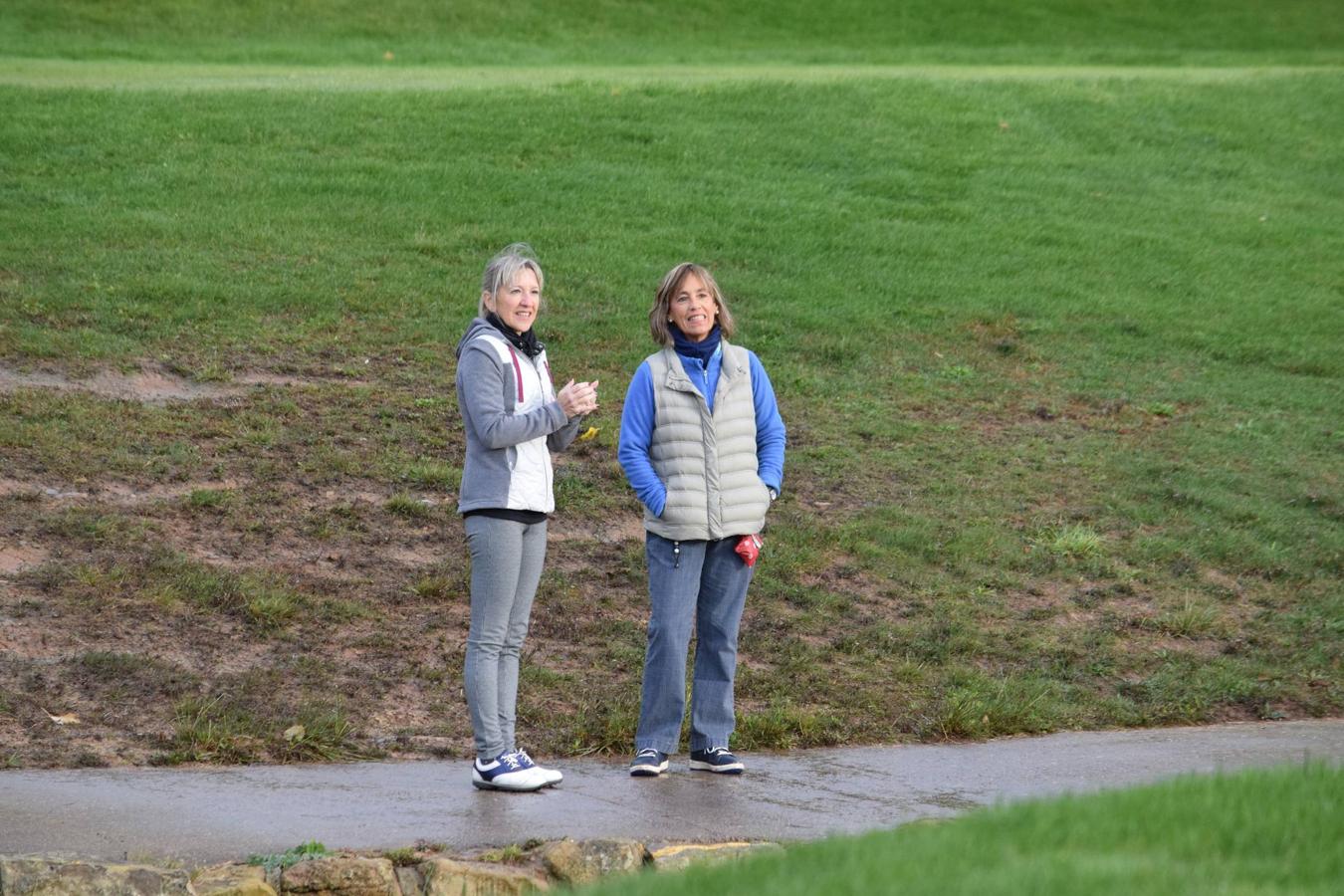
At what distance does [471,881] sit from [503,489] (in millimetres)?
1645

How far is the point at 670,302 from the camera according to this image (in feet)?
21.6

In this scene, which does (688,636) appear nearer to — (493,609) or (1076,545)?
(493,609)

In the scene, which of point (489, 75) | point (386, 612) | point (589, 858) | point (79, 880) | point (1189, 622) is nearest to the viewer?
point (79, 880)

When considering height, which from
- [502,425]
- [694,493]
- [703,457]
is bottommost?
[694,493]

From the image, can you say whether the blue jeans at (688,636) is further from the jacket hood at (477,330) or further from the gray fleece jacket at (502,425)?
the jacket hood at (477,330)

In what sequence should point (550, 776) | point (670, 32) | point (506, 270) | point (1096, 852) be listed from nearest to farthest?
point (1096, 852) → point (506, 270) → point (550, 776) → point (670, 32)

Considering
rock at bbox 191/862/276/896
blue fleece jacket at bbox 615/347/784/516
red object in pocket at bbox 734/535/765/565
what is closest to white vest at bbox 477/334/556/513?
blue fleece jacket at bbox 615/347/784/516

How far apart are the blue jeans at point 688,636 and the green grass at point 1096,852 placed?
192cm

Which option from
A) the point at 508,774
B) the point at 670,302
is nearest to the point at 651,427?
the point at 670,302

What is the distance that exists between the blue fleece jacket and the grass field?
1425 millimetres

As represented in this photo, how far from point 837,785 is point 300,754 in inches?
90.9

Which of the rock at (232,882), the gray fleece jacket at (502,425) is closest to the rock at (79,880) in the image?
the rock at (232,882)

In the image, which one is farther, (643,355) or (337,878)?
(643,355)

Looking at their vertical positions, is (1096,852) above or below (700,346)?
below
